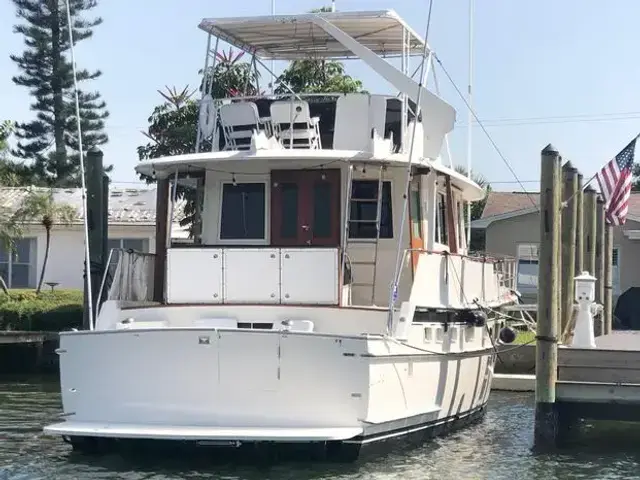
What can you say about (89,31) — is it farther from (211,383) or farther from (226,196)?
(211,383)

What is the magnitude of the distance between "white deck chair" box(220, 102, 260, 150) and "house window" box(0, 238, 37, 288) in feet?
67.4

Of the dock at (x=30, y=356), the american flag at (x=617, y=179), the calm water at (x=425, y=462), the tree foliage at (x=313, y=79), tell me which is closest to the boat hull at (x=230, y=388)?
the calm water at (x=425, y=462)

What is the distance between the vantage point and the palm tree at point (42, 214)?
1196 inches

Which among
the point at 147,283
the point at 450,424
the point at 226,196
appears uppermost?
the point at 226,196

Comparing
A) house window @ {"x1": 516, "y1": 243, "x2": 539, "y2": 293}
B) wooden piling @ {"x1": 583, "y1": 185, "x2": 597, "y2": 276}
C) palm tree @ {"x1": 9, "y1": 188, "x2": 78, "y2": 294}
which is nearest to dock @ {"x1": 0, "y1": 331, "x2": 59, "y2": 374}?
palm tree @ {"x1": 9, "y1": 188, "x2": 78, "y2": 294}

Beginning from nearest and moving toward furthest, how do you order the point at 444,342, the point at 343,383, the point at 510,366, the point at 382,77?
the point at 343,383, the point at 444,342, the point at 382,77, the point at 510,366

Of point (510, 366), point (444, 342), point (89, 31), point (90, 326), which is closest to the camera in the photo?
point (90, 326)

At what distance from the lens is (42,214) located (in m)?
30.6

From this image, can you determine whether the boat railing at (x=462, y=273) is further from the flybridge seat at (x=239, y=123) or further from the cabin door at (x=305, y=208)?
the flybridge seat at (x=239, y=123)

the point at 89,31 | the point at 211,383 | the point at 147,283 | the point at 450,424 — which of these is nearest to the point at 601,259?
the point at 450,424

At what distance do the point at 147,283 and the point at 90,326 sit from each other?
1.70 m

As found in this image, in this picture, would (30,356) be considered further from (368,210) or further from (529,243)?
(529,243)

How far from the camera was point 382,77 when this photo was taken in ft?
44.4

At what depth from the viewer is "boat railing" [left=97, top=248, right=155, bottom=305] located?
40.9 feet
